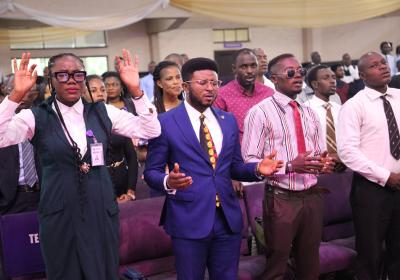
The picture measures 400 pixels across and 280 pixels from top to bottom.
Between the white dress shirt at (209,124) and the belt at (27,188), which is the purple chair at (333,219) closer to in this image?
the white dress shirt at (209,124)

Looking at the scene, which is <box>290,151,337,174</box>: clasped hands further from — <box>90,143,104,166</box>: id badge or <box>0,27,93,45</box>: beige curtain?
<box>0,27,93,45</box>: beige curtain

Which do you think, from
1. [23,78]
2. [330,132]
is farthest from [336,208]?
[23,78]

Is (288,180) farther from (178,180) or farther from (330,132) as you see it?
(330,132)

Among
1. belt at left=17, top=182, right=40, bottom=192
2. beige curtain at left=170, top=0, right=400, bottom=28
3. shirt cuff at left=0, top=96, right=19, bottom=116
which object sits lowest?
belt at left=17, top=182, right=40, bottom=192

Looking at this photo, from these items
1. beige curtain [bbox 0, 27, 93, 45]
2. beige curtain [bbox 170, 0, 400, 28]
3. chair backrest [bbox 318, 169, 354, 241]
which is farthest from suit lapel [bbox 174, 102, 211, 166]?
beige curtain [bbox 0, 27, 93, 45]

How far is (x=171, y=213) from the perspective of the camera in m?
2.83

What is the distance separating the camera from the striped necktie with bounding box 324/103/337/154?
4664 mm

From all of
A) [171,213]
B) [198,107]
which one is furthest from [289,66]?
[171,213]

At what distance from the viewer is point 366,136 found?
353cm

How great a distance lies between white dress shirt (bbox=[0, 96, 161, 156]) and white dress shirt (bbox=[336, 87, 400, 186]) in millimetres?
1458

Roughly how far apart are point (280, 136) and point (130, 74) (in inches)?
42.0

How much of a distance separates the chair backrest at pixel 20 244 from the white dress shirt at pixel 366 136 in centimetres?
216

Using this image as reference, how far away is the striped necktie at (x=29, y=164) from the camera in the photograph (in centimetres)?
354

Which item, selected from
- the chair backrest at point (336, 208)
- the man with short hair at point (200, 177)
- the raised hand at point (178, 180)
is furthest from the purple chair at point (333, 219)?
the raised hand at point (178, 180)
